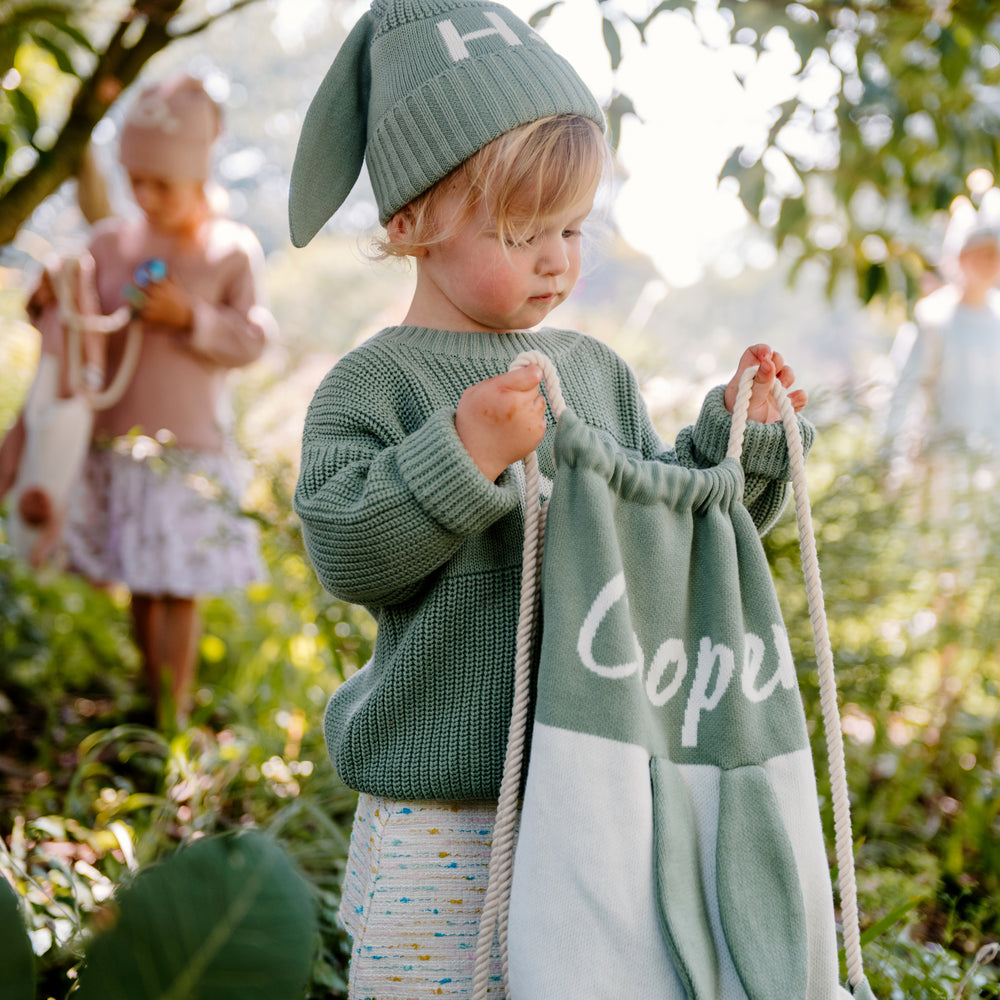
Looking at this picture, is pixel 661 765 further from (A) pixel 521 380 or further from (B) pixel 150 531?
(B) pixel 150 531

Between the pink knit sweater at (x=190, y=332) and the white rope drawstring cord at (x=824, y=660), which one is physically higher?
the pink knit sweater at (x=190, y=332)

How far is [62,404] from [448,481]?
197 centimetres

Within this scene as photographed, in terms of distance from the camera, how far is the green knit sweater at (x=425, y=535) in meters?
1.00

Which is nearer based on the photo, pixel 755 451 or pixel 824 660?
pixel 824 660

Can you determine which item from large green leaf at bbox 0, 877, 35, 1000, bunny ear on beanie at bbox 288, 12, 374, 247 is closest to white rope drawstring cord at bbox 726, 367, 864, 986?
bunny ear on beanie at bbox 288, 12, 374, 247

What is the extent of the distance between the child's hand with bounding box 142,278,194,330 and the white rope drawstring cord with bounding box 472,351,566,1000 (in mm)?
1938

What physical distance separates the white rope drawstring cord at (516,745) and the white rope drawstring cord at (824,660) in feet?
0.81

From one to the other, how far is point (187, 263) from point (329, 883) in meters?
1.76

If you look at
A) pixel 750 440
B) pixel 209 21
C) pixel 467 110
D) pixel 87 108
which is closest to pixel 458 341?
pixel 467 110

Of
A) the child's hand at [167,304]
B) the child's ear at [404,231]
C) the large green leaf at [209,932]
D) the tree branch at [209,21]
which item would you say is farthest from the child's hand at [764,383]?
the child's hand at [167,304]

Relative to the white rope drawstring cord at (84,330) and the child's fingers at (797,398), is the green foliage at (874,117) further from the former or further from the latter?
the white rope drawstring cord at (84,330)

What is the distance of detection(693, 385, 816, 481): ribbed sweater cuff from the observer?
1.17m

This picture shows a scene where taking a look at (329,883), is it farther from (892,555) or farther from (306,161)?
(892,555)

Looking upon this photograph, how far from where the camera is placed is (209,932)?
1.95 ft
